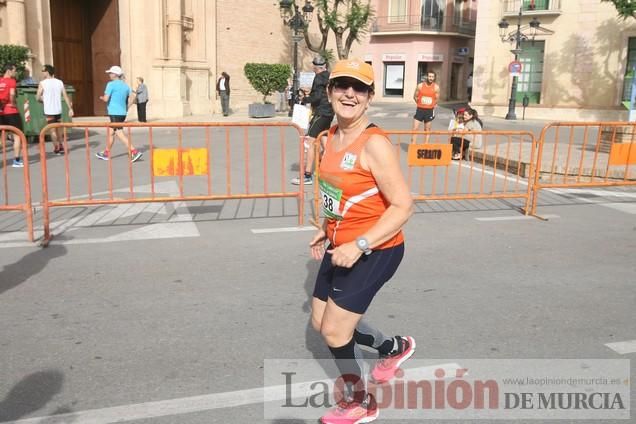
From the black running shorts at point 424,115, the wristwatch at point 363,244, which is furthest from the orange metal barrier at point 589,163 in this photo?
the wristwatch at point 363,244

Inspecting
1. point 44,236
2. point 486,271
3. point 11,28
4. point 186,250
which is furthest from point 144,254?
point 11,28

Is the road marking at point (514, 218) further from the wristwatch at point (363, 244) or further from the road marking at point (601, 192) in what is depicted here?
the wristwatch at point (363, 244)

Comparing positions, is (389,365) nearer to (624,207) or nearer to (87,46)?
(624,207)

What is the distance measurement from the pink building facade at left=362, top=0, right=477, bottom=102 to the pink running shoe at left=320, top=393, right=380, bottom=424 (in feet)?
149

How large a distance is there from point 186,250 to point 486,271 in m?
2.94

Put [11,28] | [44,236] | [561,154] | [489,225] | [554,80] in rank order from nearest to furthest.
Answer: [44,236]
[489,225]
[561,154]
[11,28]
[554,80]

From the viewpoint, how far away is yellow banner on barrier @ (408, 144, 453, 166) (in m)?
7.99

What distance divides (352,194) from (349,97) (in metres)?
0.45

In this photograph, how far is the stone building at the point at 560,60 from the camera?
92.7 feet

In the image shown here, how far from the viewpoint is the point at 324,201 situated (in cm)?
308

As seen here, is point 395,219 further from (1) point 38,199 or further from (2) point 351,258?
(1) point 38,199

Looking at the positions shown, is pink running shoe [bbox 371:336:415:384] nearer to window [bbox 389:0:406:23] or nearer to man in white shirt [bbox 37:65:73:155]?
man in white shirt [bbox 37:65:73:155]

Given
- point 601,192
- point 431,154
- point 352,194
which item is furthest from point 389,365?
point 601,192

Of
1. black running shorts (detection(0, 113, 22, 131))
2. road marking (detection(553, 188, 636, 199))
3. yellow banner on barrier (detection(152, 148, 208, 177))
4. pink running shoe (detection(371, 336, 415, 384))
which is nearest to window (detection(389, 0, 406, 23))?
black running shorts (detection(0, 113, 22, 131))
